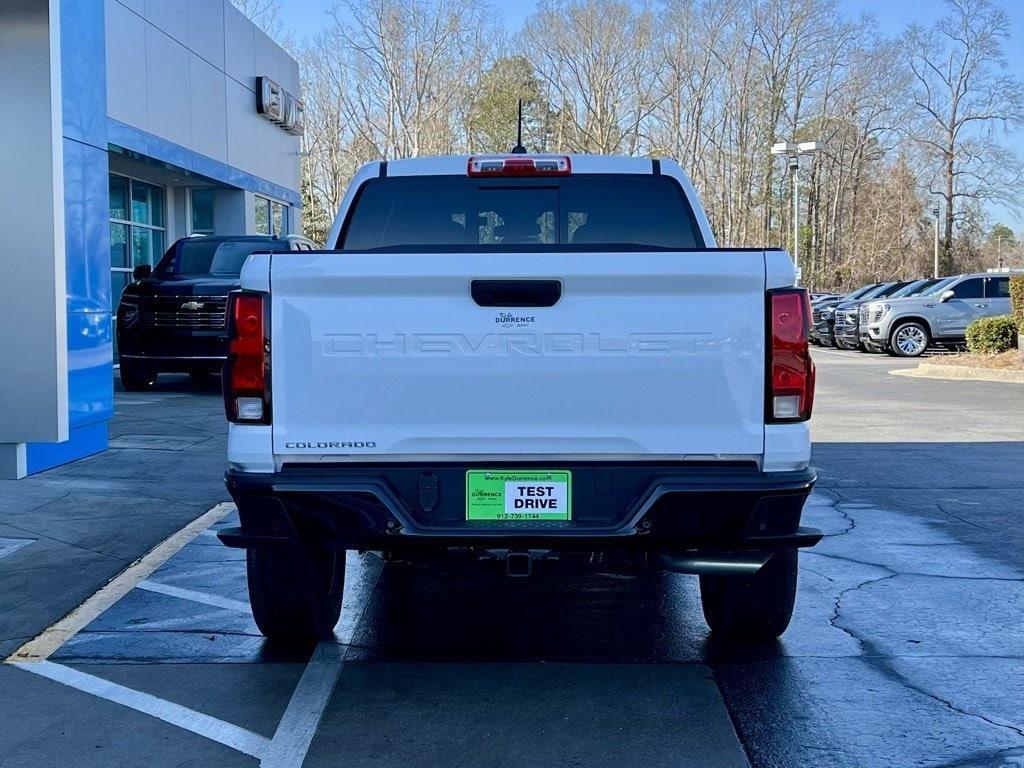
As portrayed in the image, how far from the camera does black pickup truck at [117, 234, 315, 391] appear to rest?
1548 cm

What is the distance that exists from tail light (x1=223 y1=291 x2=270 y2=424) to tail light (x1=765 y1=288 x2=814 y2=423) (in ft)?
5.74

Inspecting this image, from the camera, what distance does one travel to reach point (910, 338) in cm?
2772

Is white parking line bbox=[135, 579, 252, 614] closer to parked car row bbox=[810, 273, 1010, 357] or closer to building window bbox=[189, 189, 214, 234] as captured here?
building window bbox=[189, 189, 214, 234]

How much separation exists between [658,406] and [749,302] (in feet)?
1.56

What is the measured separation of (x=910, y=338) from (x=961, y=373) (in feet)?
23.4

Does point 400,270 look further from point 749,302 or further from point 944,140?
point 944,140

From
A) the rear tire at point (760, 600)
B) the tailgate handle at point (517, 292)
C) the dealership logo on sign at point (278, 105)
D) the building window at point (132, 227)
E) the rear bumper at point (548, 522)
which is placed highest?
the dealership logo on sign at point (278, 105)

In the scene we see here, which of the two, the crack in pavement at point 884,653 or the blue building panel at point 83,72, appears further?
the blue building panel at point 83,72

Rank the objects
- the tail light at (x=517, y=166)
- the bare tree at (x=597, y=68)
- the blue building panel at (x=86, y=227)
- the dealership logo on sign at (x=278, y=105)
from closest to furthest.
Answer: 1. the tail light at (x=517, y=166)
2. the blue building panel at (x=86, y=227)
3. the dealership logo on sign at (x=278, y=105)
4. the bare tree at (x=597, y=68)

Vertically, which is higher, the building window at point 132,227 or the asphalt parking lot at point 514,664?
the building window at point 132,227

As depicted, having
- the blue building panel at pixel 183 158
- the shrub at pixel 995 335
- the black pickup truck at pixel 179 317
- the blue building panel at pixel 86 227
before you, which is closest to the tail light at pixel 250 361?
the blue building panel at pixel 86 227

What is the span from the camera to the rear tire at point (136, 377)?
53.6 ft

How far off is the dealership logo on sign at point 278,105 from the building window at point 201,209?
8.58ft

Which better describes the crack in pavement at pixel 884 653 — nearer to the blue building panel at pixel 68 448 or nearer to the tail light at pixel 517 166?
the tail light at pixel 517 166
